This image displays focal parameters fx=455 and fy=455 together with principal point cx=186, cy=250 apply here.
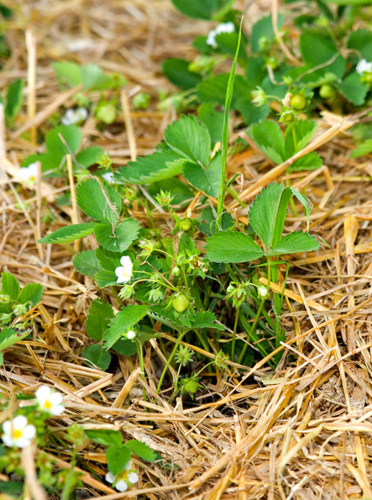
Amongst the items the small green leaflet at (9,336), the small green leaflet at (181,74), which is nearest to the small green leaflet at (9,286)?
the small green leaflet at (9,336)

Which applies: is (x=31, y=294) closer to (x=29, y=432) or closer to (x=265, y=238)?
(x=29, y=432)

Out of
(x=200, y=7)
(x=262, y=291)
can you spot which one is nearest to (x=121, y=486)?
(x=262, y=291)

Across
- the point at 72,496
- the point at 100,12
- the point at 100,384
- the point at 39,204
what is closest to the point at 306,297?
the point at 100,384

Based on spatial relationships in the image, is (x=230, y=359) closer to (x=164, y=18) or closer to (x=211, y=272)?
(x=211, y=272)

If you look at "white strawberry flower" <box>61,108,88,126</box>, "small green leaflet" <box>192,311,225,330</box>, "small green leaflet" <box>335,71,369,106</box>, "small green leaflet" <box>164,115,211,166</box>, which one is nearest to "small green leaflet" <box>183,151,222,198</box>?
"small green leaflet" <box>164,115,211,166</box>

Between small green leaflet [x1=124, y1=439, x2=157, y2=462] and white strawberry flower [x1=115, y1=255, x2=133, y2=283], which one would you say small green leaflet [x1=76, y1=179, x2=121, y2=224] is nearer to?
white strawberry flower [x1=115, y1=255, x2=133, y2=283]

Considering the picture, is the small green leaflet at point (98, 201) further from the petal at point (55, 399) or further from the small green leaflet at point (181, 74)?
the small green leaflet at point (181, 74)
